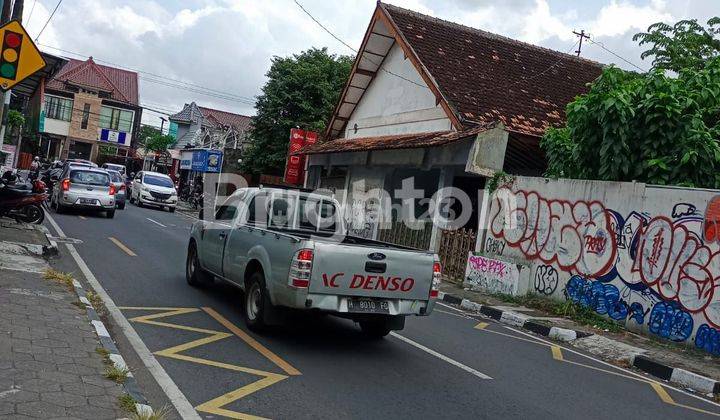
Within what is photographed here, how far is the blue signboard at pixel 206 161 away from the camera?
135ft

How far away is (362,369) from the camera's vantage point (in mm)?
6617

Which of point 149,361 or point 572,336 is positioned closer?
point 149,361

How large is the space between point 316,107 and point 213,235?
24577mm

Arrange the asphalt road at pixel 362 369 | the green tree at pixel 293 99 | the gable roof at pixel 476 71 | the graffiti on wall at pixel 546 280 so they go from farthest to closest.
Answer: the green tree at pixel 293 99, the gable roof at pixel 476 71, the graffiti on wall at pixel 546 280, the asphalt road at pixel 362 369

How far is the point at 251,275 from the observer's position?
7.95m

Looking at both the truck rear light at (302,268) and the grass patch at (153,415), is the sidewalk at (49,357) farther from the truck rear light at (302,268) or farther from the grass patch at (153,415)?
the truck rear light at (302,268)

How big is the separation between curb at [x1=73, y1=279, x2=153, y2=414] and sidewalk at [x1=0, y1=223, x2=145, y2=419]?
6 cm

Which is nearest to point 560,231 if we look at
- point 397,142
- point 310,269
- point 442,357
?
point 442,357

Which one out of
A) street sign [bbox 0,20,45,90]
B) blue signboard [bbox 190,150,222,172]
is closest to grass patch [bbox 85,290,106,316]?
street sign [bbox 0,20,45,90]

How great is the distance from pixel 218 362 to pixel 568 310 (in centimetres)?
789

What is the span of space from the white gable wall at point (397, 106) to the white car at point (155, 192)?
9.77 metres

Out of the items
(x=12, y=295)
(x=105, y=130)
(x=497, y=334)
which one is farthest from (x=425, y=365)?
(x=105, y=130)

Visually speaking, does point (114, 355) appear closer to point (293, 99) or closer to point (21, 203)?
point (21, 203)

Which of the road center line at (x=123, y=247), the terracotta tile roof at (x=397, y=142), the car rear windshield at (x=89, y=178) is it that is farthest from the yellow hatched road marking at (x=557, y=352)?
the car rear windshield at (x=89, y=178)
